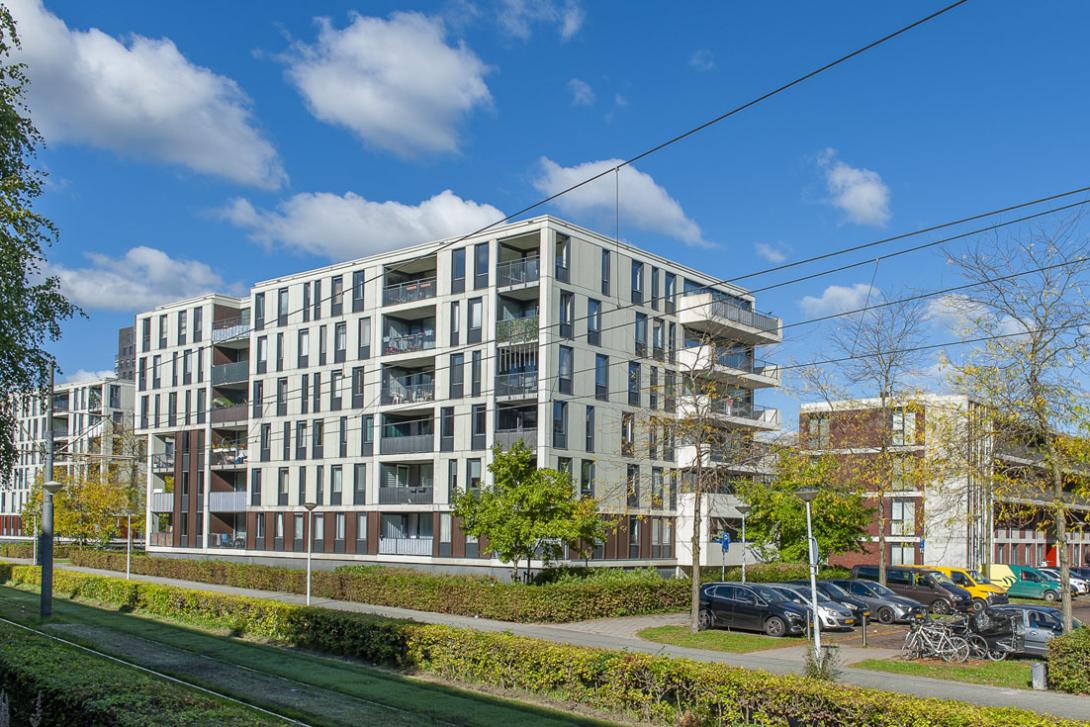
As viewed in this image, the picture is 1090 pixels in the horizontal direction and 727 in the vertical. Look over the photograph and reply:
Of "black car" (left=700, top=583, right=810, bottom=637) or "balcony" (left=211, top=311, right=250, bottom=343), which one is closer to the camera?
"black car" (left=700, top=583, right=810, bottom=637)

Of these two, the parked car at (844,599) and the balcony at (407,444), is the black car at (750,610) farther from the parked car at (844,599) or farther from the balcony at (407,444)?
the balcony at (407,444)

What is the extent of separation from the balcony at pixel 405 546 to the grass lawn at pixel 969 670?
96.4 feet

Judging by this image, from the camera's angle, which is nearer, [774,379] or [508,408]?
[508,408]

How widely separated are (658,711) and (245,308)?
5628 cm

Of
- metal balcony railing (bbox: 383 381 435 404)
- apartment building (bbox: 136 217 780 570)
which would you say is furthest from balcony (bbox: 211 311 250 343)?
metal balcony railing (bbox: 383 381 435 404)

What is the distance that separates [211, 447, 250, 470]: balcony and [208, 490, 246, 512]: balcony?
68.6 inches

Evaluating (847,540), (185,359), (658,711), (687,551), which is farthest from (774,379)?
(658,711)

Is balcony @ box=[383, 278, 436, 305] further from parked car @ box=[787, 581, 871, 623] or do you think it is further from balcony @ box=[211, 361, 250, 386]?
parked car @ box=[787, 581, 871, 623]

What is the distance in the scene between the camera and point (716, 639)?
2947 centimetres

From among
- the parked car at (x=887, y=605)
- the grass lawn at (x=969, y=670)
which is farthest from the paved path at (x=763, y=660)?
the parked car at (x=887, y=605)

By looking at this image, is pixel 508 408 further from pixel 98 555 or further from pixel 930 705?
pixel 930 705

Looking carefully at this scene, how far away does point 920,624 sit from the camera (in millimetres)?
25781

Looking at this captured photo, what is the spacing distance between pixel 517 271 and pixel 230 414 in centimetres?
2528

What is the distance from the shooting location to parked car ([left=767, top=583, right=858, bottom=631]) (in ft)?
105
